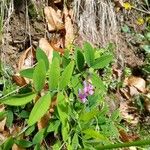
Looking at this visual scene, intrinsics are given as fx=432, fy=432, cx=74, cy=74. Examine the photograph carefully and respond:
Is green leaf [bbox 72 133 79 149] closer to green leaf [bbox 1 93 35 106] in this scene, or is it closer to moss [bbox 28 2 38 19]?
green leaf [bbox 1 93 35 106]

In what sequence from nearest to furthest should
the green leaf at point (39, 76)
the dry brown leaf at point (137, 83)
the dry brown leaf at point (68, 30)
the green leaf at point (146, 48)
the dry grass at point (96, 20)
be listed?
the green leaf at point (39, 76)
the dry brown leaf at point (68, 30)
the dry grass at point (96, 20)
the dry brown leaf at point (137, 83)
the green leaf at point (146, 48)

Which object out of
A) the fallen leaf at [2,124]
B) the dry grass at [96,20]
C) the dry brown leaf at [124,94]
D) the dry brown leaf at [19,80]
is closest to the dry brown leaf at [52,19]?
the dry grass at [96,20]

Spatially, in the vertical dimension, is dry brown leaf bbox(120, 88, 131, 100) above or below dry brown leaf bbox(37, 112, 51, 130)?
below

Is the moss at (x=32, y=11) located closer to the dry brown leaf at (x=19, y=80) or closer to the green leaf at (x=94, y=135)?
the dry brown leaf at (x=19, y=80)

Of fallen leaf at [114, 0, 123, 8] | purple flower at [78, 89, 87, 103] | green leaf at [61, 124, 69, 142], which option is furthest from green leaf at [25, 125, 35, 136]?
fallen leaf at [114, 0, 123, 8]

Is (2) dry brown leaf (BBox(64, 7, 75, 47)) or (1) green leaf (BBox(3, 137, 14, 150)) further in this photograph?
(2) dry brown leaf (BBox(64, 7, 75, 47))

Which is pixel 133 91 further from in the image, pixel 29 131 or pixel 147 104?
pixel 29 131

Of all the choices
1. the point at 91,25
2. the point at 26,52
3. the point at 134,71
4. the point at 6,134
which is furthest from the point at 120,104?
the point at 6,134
